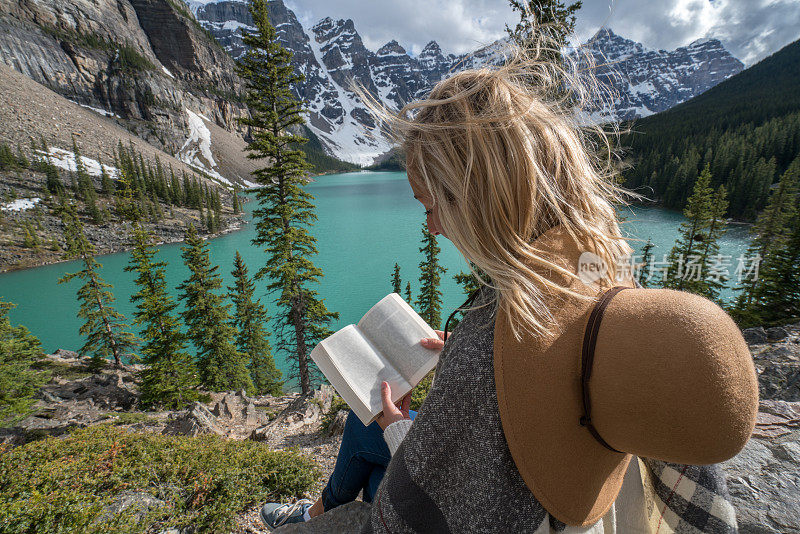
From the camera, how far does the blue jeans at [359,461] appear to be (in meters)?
2.09

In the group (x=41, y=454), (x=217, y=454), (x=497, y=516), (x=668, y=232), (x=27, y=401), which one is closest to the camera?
(x=497, y=516)

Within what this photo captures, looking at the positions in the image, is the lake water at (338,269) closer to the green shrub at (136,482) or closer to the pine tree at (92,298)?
the pine tree at (92,298)

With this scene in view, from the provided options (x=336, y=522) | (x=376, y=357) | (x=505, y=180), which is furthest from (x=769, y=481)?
(x=505, y=180)

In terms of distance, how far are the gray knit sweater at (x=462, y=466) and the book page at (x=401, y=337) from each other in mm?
837

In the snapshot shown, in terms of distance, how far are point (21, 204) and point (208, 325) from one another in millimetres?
60678

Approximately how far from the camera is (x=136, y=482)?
3482mm

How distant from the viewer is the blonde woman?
2.95 feet

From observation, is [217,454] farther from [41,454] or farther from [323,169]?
[323,169]

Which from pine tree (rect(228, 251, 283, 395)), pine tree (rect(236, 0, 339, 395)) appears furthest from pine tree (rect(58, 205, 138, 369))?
pine tree (rect(236, 0, 339, 395))

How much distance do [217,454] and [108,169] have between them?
9008cm

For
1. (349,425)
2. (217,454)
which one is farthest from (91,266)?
(349,425)

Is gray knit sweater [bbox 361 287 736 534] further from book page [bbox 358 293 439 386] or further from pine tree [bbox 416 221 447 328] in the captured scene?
pine tree [bbox 416 221 447 328]

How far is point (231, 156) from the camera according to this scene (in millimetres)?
113188

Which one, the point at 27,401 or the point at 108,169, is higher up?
the point at 108,169
